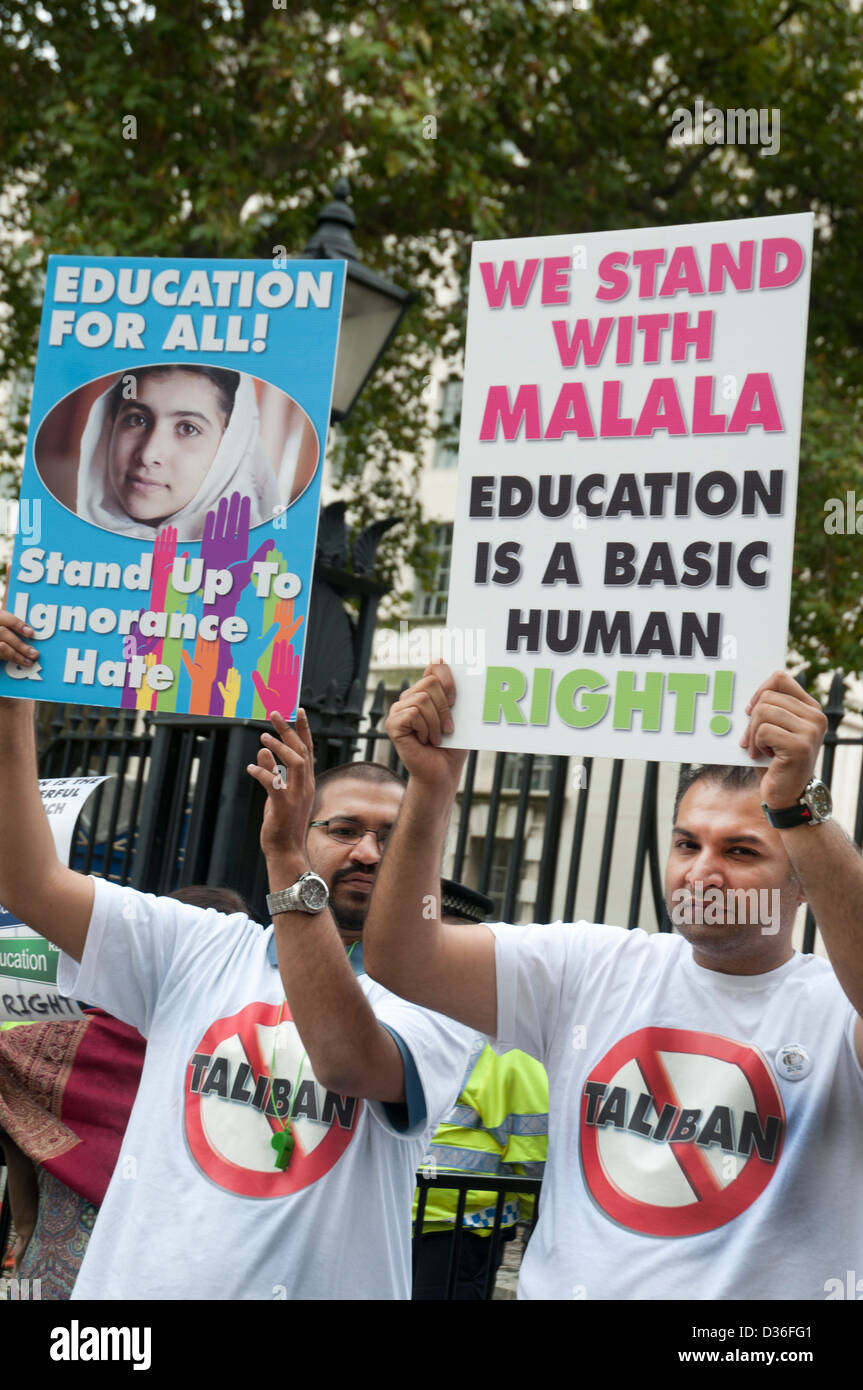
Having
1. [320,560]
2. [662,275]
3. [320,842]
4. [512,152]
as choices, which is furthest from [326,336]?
[512,152]

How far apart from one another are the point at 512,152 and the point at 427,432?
2.92 meters

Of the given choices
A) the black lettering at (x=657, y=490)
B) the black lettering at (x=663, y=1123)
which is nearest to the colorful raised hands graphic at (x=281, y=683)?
the black lettering at (x=657, y=490)

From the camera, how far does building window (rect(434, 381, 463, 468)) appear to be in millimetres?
13206

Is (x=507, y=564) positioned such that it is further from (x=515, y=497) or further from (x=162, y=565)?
(x=162, y=565)

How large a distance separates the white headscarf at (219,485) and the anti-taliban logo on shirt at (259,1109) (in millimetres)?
954

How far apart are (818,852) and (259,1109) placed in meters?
1.11

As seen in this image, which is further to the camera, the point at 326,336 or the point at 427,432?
the point at 427,432

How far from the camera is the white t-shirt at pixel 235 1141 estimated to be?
238 centimetres

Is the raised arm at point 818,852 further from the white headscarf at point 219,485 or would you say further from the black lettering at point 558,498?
the white headscarf at point 219,485

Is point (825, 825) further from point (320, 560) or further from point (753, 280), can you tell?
point (320, 560)

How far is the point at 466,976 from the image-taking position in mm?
2404

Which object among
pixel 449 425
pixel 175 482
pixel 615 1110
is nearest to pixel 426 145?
pixel 449 425

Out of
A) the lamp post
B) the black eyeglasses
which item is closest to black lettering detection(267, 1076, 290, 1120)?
the black eyeglasses

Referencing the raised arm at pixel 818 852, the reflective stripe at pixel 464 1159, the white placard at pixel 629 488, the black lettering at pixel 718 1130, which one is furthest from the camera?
the reflective stripe at pixel 464 1159
